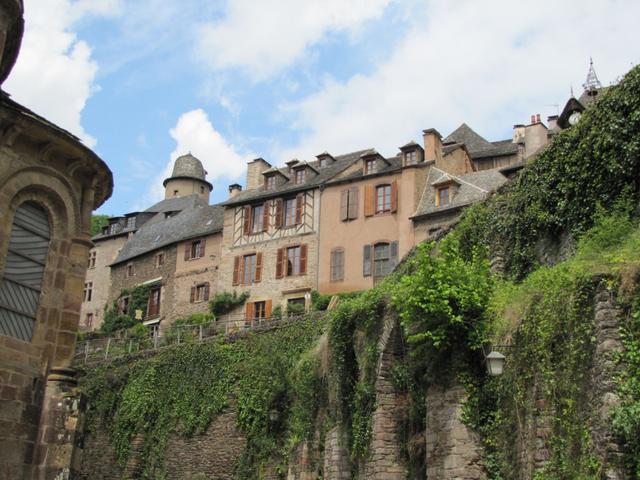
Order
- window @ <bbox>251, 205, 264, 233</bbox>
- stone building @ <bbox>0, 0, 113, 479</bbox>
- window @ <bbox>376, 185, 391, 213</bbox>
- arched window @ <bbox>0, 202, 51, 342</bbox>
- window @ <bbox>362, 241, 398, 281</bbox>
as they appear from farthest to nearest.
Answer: window @ <bbox>251, 205, 264, 233</bbox>
window @ <bbox>376, 185, 391, 213</bbox>
window @ <bbox>362, 241, 398, 281</bbox>
arched window @ <bbox>0, 202, 51, 342</bbox>
stone building @ <bbox>0, 0, 113, 479</bbox>

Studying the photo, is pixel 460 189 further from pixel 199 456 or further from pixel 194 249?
pixel 199 456

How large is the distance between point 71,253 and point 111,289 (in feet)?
116

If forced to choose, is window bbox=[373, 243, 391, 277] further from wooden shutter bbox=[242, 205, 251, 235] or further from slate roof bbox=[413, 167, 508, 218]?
wooden shutter bbox=[242, 205, 251, 235]

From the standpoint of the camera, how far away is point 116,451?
27672mm

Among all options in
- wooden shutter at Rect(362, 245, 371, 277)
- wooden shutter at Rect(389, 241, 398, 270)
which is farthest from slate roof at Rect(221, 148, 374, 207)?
wooden shutter at Rect(389, 241, 398, 270)

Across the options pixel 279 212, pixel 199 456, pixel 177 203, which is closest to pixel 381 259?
pixel 279 212

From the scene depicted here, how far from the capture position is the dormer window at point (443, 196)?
34156 millimetres

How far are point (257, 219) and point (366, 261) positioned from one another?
22.8 ft

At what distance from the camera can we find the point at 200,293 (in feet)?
136

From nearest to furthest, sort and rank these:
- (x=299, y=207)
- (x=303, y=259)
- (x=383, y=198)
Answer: (x=383, y=198)
(x=303, y=259)
(x=299, y=207)

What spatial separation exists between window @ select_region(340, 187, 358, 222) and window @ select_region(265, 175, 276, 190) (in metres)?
4.82

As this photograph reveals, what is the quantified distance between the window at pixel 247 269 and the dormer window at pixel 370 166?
20.6ft

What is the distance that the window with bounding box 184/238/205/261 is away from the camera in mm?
42594

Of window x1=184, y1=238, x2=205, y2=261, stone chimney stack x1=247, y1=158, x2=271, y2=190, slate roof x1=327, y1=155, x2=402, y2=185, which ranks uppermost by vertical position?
stone chimney stack x1=247, y1=158, x2=271, y2=190
